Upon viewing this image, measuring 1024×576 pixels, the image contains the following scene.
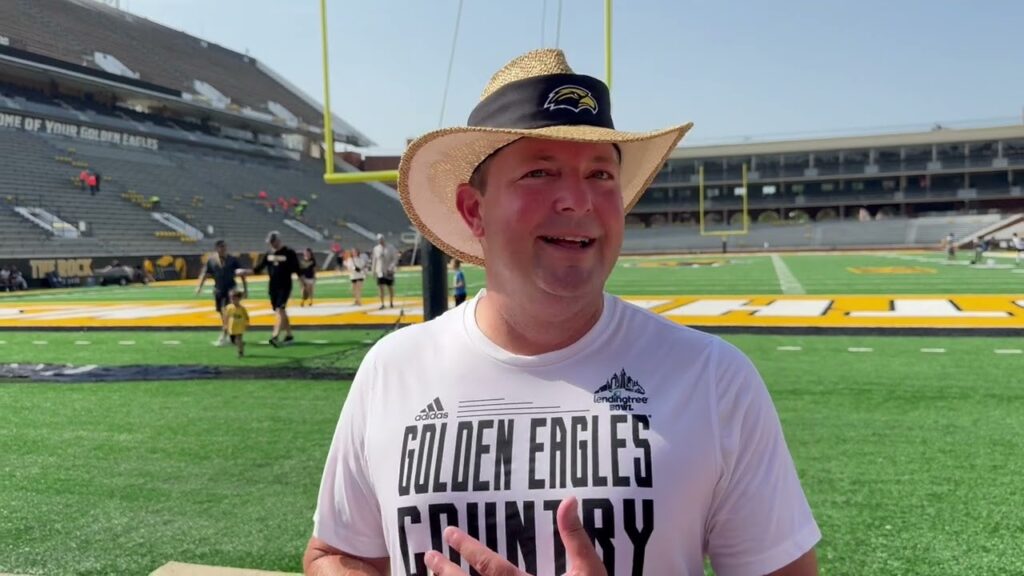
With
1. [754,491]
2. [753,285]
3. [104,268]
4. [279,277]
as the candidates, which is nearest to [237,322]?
[279,277]

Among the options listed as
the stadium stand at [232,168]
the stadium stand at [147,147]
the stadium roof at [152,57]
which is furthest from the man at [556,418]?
the stadium roof at [152,57]

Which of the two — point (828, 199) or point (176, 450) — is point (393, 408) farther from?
point (828, 199)

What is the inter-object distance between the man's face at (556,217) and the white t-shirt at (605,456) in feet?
0.45

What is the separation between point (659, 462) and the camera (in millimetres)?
1413

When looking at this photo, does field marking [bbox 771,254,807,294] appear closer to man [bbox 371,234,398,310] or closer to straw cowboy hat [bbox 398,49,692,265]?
man [bbox 371,234,398,310]

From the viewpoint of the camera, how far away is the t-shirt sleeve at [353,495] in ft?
5.47

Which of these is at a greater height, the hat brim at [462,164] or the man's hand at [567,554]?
the hat brim at [462,164]

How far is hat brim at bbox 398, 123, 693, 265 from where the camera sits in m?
1.51

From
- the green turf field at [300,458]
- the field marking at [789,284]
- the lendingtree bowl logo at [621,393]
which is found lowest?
the green turf field at [300,458]

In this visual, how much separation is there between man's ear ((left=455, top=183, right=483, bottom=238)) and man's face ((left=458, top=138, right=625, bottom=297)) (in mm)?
128

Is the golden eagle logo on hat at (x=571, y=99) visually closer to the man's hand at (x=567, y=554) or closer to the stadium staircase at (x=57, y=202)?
the man's hand at (x=567, y=554)

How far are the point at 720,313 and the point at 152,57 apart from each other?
4954 centimetres

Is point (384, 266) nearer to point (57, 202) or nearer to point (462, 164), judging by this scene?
point (462, 164)

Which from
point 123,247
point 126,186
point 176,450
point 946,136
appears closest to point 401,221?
point 126,186
